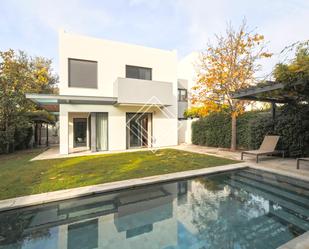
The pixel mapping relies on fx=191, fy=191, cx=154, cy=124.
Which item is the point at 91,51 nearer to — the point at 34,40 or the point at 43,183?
the point at 34,40

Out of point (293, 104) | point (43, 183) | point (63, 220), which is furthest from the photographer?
point (293, 104)

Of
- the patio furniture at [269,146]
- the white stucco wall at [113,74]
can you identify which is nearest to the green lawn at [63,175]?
the patio furniture at [269,146]

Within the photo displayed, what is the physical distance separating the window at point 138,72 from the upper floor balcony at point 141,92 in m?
2.13

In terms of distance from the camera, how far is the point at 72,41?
12961 millimetres

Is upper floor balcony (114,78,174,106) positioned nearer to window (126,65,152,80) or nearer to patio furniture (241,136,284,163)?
window (126,65,152,80)

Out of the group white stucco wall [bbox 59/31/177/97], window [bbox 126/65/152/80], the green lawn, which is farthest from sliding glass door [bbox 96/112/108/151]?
the green lawn

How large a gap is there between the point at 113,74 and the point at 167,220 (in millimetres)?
12160

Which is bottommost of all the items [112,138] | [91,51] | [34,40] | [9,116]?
[112,138]

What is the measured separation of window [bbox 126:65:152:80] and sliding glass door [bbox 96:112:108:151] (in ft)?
12.3

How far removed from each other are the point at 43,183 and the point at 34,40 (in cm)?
1565

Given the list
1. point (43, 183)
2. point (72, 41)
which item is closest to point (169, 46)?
point (72, 41)

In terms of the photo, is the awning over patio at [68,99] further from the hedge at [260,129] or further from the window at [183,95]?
the window at [183,95]

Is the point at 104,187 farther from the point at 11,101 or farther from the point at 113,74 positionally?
the point at 11,101

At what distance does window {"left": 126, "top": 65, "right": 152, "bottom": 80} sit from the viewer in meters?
15.0
